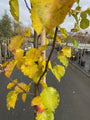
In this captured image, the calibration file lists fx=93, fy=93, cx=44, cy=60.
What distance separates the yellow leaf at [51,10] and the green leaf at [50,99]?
162mm

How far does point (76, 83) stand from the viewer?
1.98m

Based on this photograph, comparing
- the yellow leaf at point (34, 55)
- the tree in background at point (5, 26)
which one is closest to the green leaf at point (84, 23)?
the yellow leaf at point (34, 55)

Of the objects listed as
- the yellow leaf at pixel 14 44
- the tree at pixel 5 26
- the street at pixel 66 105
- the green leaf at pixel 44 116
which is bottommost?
the street at pixel 66 105

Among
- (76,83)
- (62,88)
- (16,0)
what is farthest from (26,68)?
(76,83)

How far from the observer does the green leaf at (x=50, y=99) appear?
0.66 ft

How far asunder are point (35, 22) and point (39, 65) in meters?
0.13

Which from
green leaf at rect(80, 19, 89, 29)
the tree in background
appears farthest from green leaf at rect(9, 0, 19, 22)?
the tree in background

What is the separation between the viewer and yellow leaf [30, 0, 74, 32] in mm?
106

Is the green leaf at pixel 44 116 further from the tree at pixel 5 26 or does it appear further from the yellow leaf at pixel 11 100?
the tree at pixel 5 26

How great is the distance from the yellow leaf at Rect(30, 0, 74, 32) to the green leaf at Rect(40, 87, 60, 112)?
162 millimetres

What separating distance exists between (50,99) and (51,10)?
7.2 inches

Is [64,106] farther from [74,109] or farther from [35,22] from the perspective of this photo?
[35,22]

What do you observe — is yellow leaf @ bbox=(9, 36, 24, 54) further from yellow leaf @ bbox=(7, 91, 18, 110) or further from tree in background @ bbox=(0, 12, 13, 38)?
tree in background @ bbox=(0, 12, 13, 38)

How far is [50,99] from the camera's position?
22 centimetres
